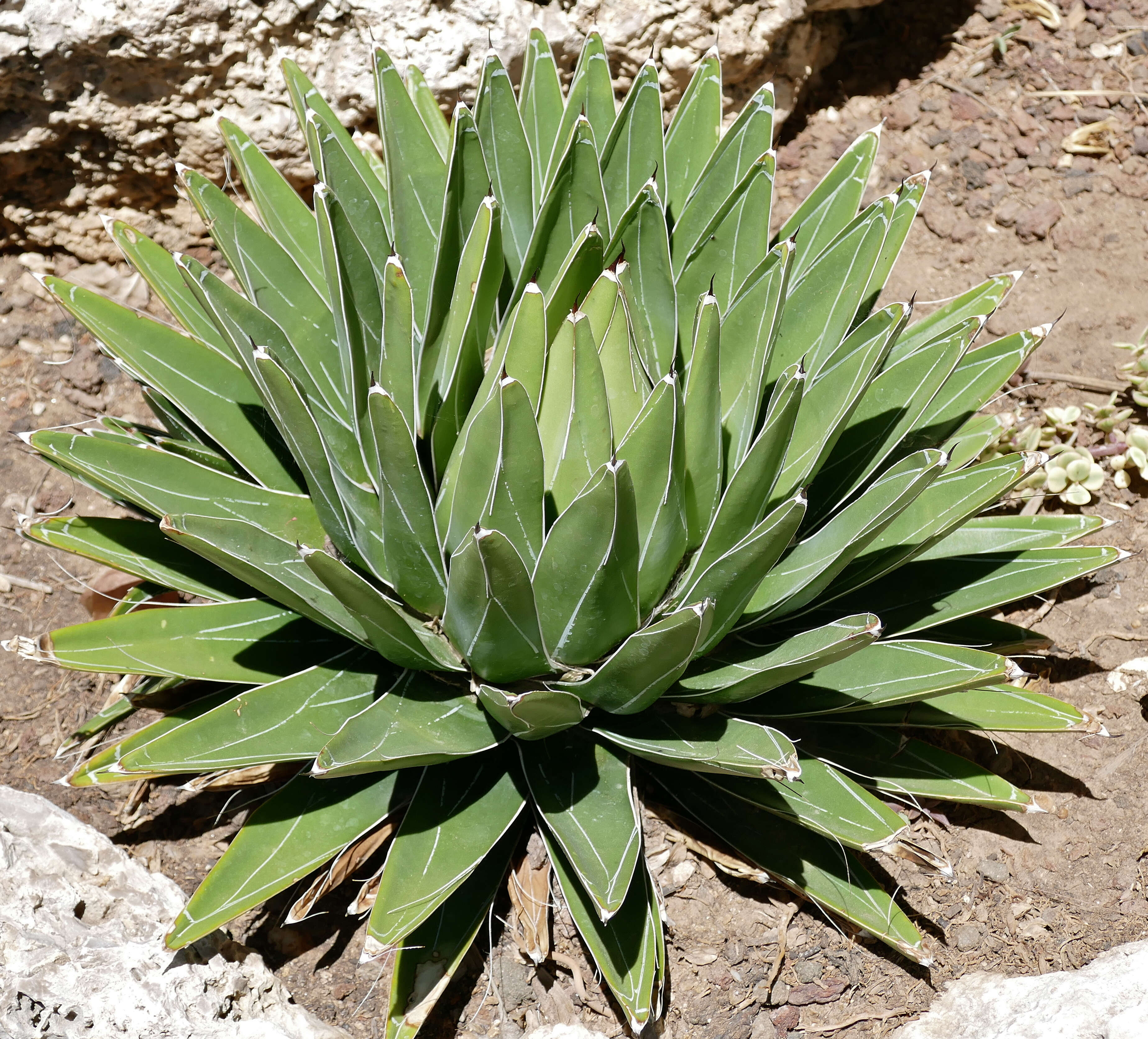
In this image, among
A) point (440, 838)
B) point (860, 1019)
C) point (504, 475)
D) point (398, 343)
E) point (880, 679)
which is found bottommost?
point (860, 1019)

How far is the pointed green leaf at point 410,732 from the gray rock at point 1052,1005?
1.16 m

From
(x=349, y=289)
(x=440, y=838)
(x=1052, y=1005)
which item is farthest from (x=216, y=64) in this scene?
(x=1052, y=1005)

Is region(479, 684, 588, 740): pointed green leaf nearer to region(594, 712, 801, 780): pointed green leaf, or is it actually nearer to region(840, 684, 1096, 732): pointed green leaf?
region(594, 712, 801, 780): pointed green leaf

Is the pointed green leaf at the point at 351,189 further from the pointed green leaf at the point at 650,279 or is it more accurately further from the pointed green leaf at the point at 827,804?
the pointed green leaf at the point at 827,804

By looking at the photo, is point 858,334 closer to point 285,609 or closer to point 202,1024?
point 285,609

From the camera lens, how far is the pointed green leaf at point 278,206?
2.25 m

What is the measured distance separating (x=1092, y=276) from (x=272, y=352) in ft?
9.21

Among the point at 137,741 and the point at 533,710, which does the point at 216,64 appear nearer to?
the point at 137,741

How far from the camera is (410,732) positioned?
171 cm

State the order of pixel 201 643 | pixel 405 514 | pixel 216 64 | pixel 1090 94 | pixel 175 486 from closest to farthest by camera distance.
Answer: pixel 405 514, pixel 201 643, pixel 175 486, pixel 216 64, pixel 1090 94

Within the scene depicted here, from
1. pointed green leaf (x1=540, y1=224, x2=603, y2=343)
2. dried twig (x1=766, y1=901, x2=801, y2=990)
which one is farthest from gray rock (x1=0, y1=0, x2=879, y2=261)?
dried twig (x1=766, y1=901, x2=801, y2=990)

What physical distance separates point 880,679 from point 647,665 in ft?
1.92

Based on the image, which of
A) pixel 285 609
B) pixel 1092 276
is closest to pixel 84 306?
pixel 285 609

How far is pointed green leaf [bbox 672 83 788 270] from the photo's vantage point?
221cm
